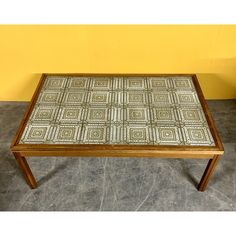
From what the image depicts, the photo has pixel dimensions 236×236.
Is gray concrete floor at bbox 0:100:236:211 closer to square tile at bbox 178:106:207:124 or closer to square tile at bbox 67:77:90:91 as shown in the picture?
square tile at bbox 178:106:207:124

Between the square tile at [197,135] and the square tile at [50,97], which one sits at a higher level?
the square tile at [50,97]

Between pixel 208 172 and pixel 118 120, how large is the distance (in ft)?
2.04

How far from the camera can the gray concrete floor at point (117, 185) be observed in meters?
1.61

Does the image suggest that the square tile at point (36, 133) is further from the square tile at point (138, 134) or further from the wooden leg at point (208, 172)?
the wooden leg at point (208, 172)

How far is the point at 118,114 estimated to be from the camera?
161 cm

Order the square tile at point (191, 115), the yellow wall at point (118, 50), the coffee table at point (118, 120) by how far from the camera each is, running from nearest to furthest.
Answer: the coffee table at point (118, 120), the square tile at point (191, 115), the yellow wall at point (118, 50)

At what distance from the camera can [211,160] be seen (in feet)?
4.79

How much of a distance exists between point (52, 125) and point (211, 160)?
0.95 meters

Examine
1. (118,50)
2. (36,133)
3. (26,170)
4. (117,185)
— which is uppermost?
(118,50)

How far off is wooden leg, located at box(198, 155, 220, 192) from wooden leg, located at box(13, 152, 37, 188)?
1.07 m

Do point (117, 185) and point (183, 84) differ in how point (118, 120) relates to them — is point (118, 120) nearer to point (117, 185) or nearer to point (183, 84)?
point (117, 185)

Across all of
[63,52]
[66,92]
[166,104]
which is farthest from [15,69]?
[166,104]

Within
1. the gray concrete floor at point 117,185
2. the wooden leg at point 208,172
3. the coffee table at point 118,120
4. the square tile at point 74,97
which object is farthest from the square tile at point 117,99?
the wooden leg at point 208,172

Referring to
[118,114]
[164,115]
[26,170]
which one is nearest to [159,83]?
[164,115]
